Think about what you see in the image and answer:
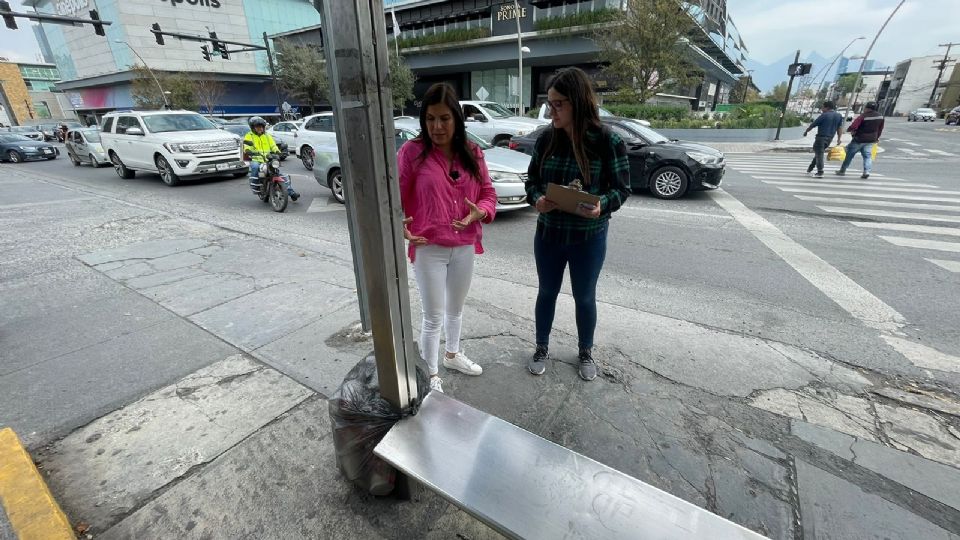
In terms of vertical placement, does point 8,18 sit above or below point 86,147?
above

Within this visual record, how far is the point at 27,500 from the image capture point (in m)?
1.87

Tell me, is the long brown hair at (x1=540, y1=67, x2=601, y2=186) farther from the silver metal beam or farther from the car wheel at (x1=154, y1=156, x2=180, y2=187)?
the car wheel at (x1=154, y1=156, x2=180, y2=187)

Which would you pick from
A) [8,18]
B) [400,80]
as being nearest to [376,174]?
[8,18]

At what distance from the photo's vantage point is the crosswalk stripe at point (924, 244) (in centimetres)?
541

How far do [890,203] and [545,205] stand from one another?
29.9ft

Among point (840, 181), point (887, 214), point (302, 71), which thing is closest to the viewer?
point (887, 214)

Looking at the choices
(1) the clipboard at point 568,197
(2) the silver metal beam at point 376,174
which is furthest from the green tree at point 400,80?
(2) the silver metal beam at point 376,174

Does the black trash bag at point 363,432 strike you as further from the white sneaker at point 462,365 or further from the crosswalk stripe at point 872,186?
the crosswalk stripe at point 872,186

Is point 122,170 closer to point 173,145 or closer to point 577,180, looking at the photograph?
point 173,145

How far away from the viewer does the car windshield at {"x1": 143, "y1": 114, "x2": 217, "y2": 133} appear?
1113 cm

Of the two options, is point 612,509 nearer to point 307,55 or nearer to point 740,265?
point 740,265

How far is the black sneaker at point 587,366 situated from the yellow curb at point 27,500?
2.67 metres

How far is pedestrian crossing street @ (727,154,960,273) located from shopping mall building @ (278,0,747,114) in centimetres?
1776

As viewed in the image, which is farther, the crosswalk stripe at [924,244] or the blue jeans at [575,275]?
the crosswalk stripe at [924,244]
